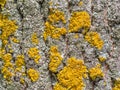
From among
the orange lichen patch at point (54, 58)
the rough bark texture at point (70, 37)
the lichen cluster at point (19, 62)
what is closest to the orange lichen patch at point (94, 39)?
the rough bark texture at point (70, 37)

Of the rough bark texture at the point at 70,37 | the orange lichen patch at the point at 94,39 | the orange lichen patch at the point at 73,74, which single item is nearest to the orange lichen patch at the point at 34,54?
the rough bark texture at the point at 70,37

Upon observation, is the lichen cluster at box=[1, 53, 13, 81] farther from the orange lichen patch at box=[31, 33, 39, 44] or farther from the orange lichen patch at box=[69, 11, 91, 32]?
the orange lichen patch at box=[69, 11, 91, 32]

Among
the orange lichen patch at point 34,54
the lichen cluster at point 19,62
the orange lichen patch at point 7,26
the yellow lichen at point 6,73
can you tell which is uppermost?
the orange lichen patch at point 7,26

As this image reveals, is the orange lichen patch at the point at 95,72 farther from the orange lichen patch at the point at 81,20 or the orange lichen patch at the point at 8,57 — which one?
the orange lichen patch at the point at 8,57

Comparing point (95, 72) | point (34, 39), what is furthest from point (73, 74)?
point (34, 39)

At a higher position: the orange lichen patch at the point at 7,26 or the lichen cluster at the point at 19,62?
the orange lichen patch at the point at 7,26

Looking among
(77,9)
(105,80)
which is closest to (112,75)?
(105,80)

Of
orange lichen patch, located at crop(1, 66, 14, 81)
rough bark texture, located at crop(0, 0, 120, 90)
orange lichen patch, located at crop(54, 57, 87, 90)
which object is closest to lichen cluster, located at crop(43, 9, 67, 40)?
rough bark texture, located at crop(0, 0, 120, 90)
